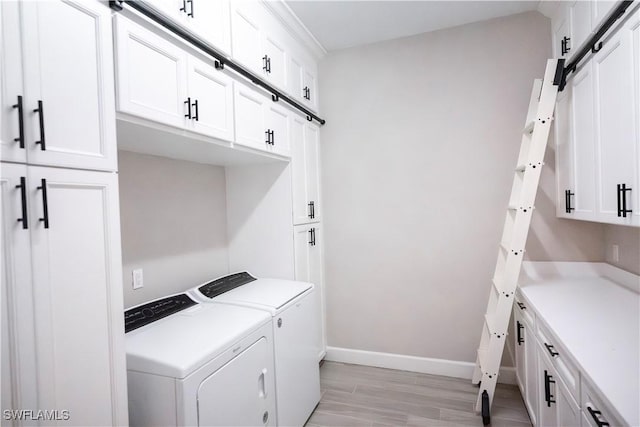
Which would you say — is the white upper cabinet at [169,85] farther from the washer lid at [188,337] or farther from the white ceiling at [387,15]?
the white ceiling at [387,15]

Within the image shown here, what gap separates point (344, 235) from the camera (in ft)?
9.75

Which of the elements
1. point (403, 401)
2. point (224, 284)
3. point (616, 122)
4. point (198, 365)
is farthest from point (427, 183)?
point (198, 365)

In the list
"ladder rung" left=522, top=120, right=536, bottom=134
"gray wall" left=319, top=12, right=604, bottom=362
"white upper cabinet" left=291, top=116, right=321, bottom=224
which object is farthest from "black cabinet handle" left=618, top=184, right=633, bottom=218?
"white upper cabinet" left=291, top=116, right=321, bottom=224

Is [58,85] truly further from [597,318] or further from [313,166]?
[597,318]

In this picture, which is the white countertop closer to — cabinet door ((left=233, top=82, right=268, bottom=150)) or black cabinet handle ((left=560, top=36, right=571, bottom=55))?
black cabinet handle ((left=560, top=36, right=571, bottom=55))

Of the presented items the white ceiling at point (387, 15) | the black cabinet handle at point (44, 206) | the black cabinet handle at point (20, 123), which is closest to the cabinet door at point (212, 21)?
the white ceiling at point (387, 15)

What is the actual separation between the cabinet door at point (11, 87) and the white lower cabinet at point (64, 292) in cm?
5

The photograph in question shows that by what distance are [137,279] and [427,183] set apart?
7.26ft

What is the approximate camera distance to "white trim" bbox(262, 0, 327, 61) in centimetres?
217

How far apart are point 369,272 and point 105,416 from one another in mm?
2171

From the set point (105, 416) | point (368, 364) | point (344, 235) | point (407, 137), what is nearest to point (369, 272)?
point (344, 235)

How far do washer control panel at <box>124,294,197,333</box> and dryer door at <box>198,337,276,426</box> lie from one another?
50cm

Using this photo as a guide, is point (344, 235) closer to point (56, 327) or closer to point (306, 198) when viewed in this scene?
point (306, 198)

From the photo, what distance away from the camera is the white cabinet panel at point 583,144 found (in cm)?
177
